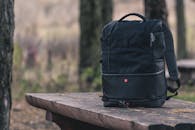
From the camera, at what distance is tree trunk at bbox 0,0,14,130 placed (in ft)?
17.1

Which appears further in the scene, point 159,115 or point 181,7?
point 181,7

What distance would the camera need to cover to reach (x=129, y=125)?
4.18 metres

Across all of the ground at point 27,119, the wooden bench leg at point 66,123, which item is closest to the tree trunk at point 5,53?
the wooden bench leg at point 66,123

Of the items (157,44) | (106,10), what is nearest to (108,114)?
(157,44)

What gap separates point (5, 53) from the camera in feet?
17.2

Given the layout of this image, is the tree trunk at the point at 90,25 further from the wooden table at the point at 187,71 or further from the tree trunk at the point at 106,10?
the wooden table at the point at 187,71

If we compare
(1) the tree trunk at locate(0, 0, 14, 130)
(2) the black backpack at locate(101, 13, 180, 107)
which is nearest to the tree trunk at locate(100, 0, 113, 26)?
(1) the tree trunk at locate(0, 0, 14, 130)

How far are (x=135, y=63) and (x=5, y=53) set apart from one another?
3.36ft

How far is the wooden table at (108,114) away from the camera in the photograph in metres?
4.10

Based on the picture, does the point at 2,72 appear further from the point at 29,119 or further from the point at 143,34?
the point at 29,119

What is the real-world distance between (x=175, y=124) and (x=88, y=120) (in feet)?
3.06

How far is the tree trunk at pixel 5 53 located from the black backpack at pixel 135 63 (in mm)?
740

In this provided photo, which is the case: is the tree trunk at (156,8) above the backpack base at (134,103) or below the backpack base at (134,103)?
above

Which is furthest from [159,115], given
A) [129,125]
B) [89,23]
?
[89,23]
